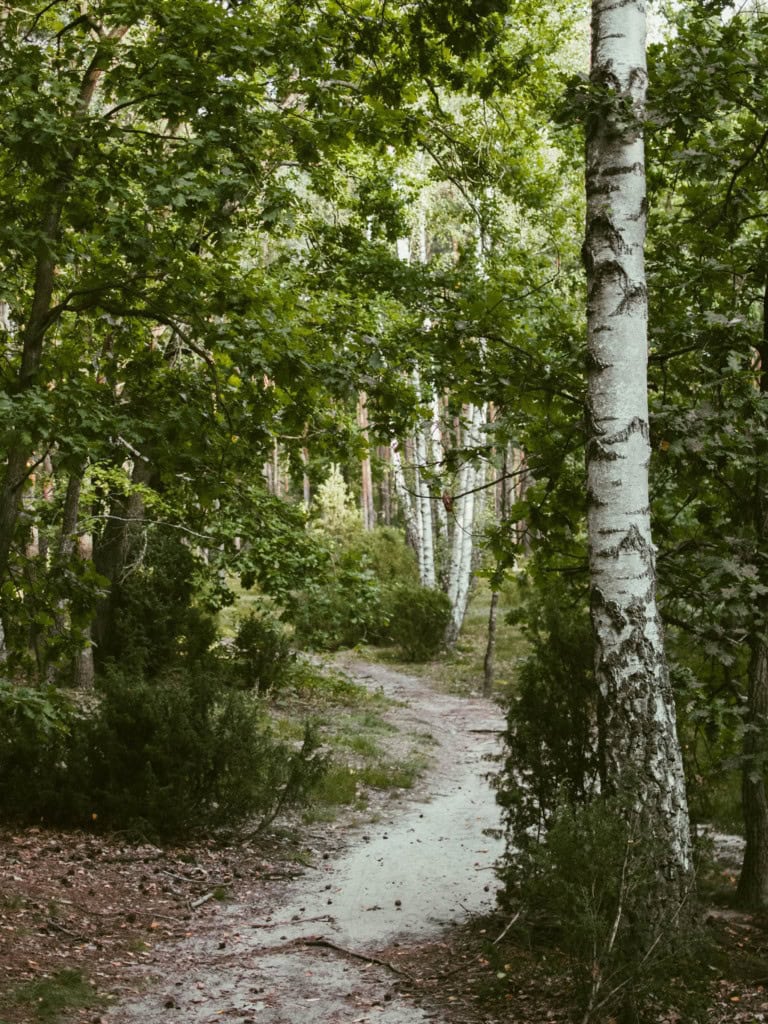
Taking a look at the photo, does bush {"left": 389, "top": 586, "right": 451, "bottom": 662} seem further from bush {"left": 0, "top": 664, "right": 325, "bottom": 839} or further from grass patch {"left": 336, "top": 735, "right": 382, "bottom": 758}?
bush {"left": 0, "top": 664, "right": 325, "bottom": 839}

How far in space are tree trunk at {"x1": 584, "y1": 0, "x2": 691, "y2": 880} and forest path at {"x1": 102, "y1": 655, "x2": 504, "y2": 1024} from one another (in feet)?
5.28

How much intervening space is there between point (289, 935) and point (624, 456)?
373 centimetres

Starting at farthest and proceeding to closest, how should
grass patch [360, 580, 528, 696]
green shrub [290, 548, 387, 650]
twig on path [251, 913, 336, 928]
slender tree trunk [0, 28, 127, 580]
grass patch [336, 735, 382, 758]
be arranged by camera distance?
grass patch [360, 580, 528, 696], grass patch [336, 735, 382, 758], green shrub [290, 548, 387, 650], twig on path [251, 913, 336, 928], slender tree trunk [0, 28, 127, 580]

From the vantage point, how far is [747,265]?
5.91 meters

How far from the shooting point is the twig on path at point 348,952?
509 centimetres

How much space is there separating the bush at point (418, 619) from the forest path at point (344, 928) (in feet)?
30.9

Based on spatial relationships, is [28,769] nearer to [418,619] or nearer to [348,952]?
[348,952]

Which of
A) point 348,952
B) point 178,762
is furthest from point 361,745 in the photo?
point 348,952

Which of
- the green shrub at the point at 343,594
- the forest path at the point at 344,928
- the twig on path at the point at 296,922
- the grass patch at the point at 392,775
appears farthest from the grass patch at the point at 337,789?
the twig on path at the point at 296,922

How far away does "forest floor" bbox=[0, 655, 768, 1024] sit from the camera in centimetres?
455

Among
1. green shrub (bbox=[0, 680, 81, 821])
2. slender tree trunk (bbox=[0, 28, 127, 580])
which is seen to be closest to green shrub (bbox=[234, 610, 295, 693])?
green shrub (bbox=[0, 680, 81, 821])

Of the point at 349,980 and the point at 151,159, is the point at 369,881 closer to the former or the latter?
the point at 349,980

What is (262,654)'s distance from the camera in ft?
46.0

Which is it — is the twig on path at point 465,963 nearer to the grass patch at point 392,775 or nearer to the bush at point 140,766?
the bush at point 140,766
